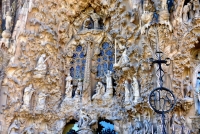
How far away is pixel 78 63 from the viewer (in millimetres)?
9656

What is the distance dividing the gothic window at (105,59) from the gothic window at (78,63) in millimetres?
581

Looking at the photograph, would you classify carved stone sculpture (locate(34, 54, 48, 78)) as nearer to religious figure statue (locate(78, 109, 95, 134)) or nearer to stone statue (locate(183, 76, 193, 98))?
religious figure statue (locate(78, 109, 95, 134))

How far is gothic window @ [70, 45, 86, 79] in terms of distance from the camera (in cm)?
948

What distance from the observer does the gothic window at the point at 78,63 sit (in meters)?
9.48

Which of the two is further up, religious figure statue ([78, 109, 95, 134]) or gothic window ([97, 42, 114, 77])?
gothic window ([97, 42, 114, 77])

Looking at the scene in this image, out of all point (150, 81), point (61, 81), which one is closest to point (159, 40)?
point (150, 81)

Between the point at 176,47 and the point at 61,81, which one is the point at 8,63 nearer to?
the point at 61,81

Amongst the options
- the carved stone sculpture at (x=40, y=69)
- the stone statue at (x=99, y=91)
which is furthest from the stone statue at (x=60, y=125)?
the carved stone sculpture at (x=40, y=69)

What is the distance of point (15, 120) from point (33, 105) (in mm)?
701

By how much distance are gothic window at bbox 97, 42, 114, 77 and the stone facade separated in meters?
0.04

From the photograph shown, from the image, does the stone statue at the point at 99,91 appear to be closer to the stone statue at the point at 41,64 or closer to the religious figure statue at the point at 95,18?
the stone statue at the point at 41,64

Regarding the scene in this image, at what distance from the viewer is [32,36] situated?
350 inches

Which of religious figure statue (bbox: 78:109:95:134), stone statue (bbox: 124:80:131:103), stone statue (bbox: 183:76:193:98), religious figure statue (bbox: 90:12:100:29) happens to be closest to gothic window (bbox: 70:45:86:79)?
→ religious figure statue (bbox: 90:12:100:29)

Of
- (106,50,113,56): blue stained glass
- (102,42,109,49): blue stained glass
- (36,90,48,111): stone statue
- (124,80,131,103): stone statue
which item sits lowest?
(36,90,48,111): stone statue
